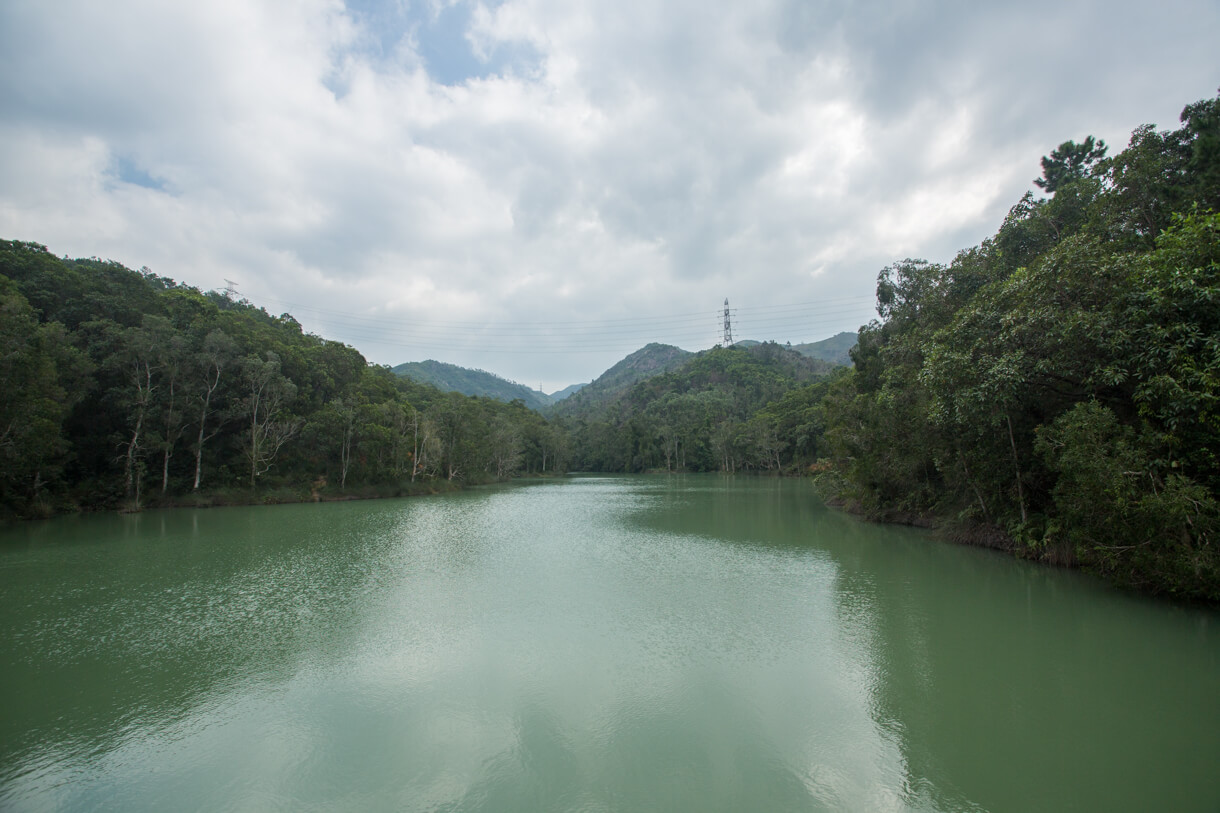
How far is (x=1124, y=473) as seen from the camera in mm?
→ 8047

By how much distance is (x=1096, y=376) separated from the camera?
9156 mm

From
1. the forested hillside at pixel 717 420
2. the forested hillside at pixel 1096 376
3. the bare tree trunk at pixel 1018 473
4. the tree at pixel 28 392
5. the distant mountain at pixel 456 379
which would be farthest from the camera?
the distant mountain at pixel 456 379

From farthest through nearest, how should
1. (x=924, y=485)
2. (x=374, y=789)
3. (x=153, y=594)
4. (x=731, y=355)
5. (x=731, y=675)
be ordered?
(x=731, y=355), (x=924, y=485), (x=153, y=594), (x=731, y=675), (x=374, y=789)

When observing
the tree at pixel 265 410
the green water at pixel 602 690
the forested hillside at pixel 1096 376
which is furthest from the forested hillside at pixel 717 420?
the green water at pixel 602 690

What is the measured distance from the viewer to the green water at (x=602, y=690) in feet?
14.6

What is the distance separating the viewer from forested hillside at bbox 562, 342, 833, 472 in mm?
62094

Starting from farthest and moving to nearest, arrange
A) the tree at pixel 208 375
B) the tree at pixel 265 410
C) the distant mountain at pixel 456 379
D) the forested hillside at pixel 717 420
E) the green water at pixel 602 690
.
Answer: the distant mountain at pixel 456 379, the forested hillside at pixel 717 420, the tree at pixel 265 410, the tree at pixel 208 375, the green water at pixel 602 690

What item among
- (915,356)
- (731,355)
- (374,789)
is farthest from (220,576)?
(731,355)

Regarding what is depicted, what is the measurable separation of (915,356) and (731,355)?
313 feet

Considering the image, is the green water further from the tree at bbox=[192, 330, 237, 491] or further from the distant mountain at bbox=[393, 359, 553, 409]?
the distant mountain at bbox=[393, 359, 553, 409]

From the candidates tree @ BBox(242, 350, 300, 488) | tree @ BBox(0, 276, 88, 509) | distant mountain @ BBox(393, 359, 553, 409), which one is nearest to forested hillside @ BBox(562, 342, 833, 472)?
tree @ BBox(242, 350, 300, 488)

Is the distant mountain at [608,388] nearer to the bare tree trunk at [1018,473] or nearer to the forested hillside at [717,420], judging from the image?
the forested hillside at [717,420]

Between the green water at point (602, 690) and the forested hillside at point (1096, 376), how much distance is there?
4.83 ft

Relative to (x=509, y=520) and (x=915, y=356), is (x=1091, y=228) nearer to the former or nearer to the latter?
(x=915, y=356)
